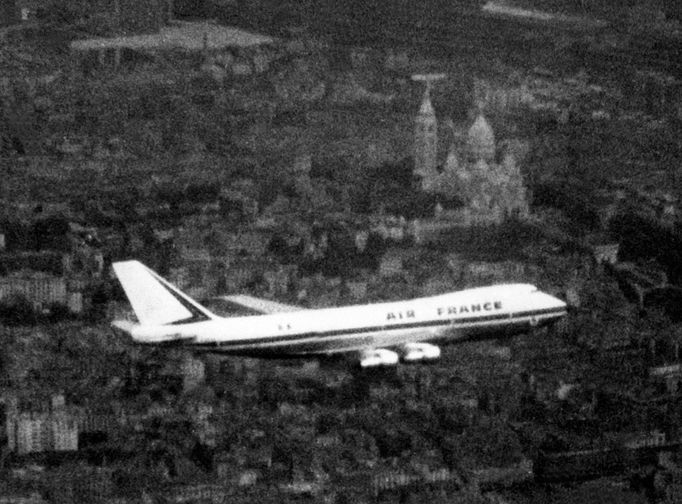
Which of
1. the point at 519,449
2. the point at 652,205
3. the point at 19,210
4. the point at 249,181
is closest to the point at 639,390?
the point at 519,449

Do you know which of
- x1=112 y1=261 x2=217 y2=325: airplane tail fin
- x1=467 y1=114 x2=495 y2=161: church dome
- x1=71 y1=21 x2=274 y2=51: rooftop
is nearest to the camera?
x1=112 y1=261 x2=217 y2=325: airplane tail fin

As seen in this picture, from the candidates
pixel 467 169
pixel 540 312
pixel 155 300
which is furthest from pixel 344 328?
pixel 467 169

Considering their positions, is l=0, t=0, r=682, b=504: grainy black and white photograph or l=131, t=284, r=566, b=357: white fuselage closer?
l=131, t=284, r=566, b=357: white fuselage

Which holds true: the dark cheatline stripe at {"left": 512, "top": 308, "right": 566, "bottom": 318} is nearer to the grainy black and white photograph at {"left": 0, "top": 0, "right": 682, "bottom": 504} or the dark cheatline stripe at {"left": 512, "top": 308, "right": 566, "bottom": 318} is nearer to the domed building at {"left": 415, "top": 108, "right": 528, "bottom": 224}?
the grainy black and white photograph at {"left": 0, "top": 0, "right": 682, "bottom": 504}

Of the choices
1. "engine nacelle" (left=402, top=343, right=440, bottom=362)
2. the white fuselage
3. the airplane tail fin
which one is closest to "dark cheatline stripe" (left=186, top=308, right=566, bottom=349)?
the white fuselage

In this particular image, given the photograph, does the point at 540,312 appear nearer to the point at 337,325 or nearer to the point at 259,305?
the point at 337,325

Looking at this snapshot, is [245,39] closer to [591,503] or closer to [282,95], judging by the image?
[282,95]

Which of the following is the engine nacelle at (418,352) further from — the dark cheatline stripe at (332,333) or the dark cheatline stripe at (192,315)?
the dark cheatline stripe at (192,315)
